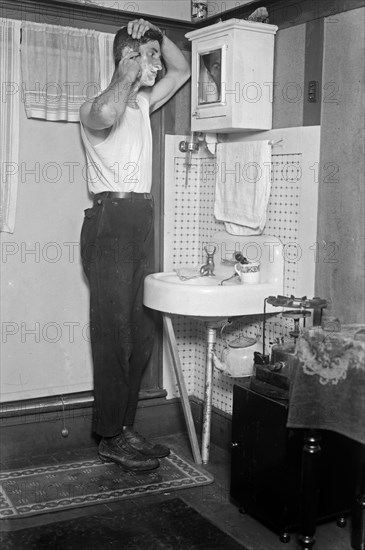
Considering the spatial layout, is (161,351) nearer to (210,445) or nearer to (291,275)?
(210,445)

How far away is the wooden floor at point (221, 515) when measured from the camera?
10.8 feet

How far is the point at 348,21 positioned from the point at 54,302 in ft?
6.82

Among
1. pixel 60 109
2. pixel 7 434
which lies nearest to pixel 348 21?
pixel 60 109

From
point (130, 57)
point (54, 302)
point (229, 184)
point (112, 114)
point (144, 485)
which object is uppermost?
point (130, 57)

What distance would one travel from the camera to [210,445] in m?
4.41

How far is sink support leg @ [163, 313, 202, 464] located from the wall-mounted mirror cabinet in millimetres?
1058

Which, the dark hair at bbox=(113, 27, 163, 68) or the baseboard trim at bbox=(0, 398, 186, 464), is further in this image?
the baseboard trim at bbox=(0, 398, 186, 464)

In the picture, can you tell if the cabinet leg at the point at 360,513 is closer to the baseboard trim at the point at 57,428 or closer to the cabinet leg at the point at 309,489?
the cabinet leg at the point at 309,489

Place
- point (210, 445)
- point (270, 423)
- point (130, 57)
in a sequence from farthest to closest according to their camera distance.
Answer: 1. point (210, 445)
2. point (130, 57)
3. point (270, 423)

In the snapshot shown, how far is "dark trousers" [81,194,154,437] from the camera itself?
13.3ft

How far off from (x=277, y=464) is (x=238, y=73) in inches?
73.3

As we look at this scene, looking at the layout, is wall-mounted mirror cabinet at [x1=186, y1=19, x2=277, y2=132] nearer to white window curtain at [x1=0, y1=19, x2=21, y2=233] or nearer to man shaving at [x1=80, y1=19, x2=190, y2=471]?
man shaving at [x1=80, y1=19, x2=190, y2=471]

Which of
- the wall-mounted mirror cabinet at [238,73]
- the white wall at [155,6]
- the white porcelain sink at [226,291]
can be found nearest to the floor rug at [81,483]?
the white porcelain sink at [226,291]

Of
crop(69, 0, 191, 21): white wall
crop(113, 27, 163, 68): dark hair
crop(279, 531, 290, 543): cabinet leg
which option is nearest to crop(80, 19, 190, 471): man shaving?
crop(113, 27, 163, 68): dark hair
